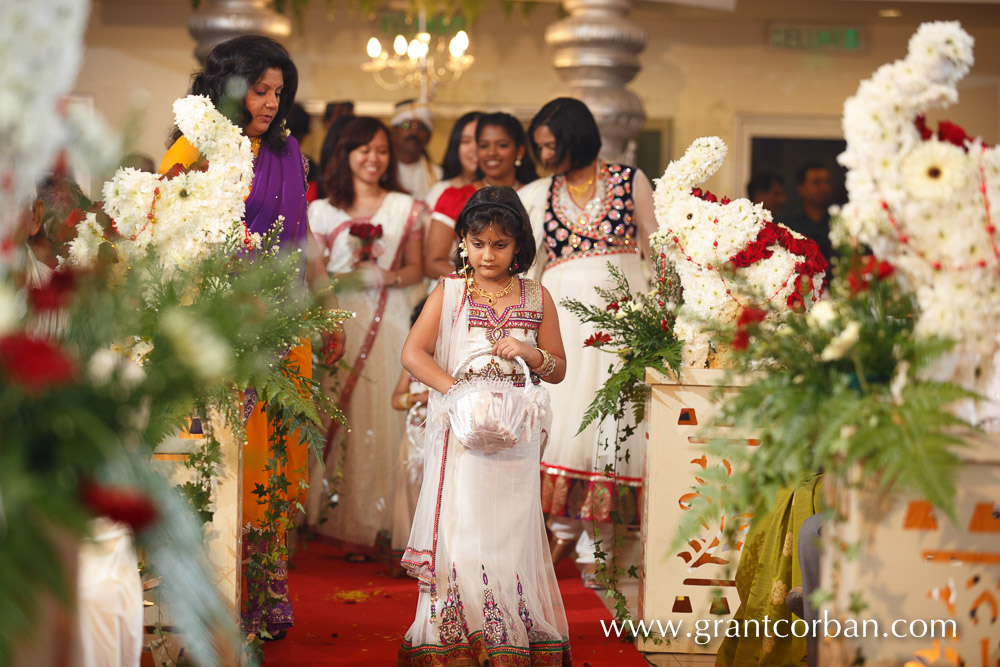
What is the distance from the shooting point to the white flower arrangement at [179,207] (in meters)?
2.73

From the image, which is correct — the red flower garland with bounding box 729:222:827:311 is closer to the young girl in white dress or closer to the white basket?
the young girl in white dress

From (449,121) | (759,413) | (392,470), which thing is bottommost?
(392,470)

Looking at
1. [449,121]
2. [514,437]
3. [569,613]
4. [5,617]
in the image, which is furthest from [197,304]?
[449,121]

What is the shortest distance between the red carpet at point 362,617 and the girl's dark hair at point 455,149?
1.89 metres

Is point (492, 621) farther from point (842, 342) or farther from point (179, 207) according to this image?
point (842, 342)

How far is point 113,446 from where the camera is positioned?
1.48 meters

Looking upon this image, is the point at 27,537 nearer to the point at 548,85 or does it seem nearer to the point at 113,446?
the point at 113,446

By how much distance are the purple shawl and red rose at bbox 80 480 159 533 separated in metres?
2.09

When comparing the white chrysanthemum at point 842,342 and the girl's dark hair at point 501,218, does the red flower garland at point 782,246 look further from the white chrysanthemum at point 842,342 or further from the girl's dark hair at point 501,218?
the white chrysanthemum at point 842,342

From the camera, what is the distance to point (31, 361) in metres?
1.36

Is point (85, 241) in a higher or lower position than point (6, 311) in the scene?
higher

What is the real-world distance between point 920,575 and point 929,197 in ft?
2.31

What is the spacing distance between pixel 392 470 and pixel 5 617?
3664mm

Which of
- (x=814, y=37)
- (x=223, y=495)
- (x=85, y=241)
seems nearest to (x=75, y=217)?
(x=85, y=241)
